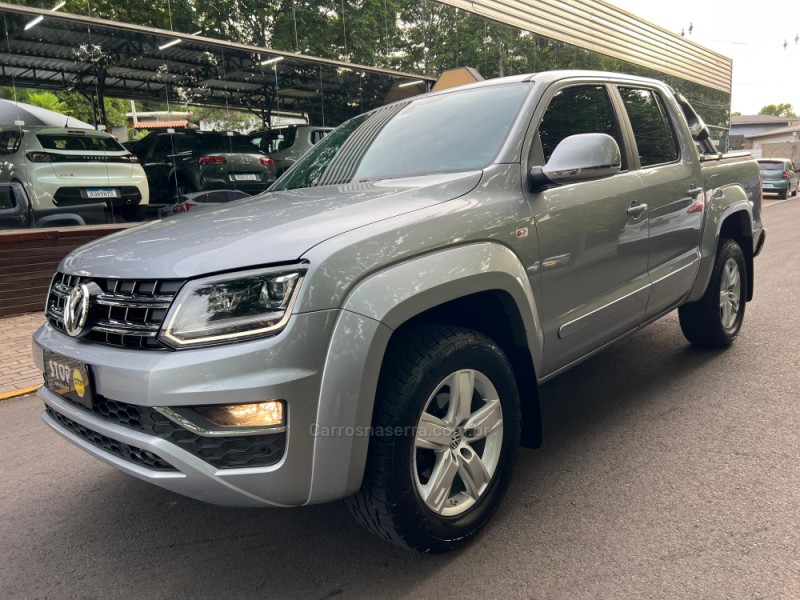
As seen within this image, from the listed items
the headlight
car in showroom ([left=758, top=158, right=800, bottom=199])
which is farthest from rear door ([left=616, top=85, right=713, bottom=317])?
car in showroom ([left=758, top=158, right=800, bottom=199])

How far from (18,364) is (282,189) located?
141 inches

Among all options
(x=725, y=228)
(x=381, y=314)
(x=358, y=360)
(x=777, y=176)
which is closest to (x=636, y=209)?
(x=725, y=228)

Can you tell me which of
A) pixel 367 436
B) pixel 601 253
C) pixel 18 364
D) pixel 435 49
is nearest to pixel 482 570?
pixel 367 436

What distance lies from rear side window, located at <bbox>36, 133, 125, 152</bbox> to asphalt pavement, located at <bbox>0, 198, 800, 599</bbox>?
5.23 meters

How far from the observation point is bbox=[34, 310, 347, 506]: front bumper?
182 cm

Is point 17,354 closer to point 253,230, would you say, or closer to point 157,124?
point 157,124

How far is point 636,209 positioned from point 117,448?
2.64m

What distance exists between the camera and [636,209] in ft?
10.5

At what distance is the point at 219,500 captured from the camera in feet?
6.28

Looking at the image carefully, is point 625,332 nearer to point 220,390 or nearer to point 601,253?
point 601,253

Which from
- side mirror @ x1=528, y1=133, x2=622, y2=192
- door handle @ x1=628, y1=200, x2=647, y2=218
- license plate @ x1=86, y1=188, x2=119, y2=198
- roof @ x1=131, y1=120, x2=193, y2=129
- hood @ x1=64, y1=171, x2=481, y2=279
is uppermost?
roof @ x1=131, y1=120, x2=193, y2=129

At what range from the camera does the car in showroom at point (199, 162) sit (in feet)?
29.1

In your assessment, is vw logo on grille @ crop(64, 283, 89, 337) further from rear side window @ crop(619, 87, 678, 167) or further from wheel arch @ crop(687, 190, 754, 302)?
wheel arch @ crop(687, 190, 754, 302)

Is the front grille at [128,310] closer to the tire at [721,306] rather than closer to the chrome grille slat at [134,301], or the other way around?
the chrome grille slat at [134,301]
